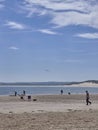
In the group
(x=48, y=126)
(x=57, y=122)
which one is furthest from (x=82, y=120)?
(x=48, y=126)

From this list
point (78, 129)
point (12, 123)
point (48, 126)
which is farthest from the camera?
point (12, 123)

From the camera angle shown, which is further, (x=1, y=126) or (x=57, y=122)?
(x=57, y=122)

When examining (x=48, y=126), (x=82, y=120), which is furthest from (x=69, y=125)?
(x=82, y=120)

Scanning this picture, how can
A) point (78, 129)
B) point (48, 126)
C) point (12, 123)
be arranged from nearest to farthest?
point (78, 129)
point (48, 126)
point (12, 123)

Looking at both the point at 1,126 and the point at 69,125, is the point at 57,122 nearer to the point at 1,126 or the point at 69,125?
the point at 69,125

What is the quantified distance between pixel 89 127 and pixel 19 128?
3.68 meters

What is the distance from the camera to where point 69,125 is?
23422 millimetres

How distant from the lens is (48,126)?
23.0 metres

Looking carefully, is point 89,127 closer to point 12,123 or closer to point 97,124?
point 97,124

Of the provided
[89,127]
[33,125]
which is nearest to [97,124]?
[89,127]

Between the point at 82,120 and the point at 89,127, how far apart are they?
3847 mm

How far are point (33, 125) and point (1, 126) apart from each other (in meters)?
1.80

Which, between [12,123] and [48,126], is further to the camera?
[12,123]

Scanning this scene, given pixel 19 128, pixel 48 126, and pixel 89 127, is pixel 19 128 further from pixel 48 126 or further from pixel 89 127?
pixel 89 127
